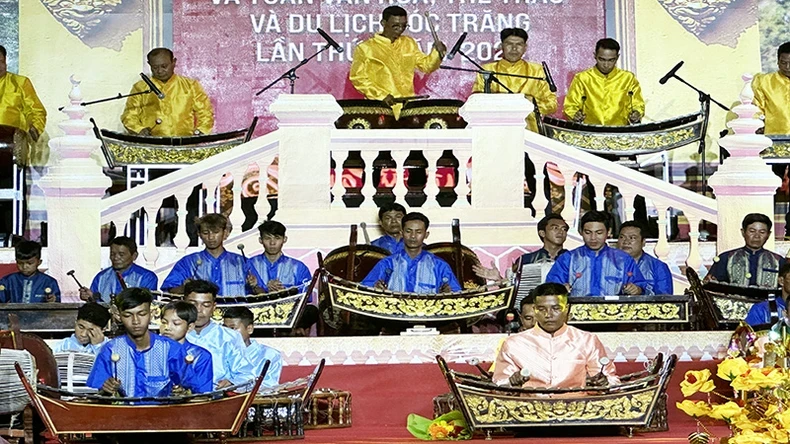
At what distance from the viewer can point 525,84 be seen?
15.7 meters

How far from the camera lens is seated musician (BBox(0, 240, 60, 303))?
12.3 metres

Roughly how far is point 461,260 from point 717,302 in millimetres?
1917

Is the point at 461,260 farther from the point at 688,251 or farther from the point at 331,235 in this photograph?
the point at 688,251

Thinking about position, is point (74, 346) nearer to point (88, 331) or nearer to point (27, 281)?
point (88, 331)

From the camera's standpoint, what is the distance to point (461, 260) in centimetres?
1268

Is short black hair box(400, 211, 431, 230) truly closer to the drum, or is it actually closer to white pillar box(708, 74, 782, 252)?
the drum

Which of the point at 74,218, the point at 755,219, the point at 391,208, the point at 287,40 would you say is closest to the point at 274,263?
the point at 391,208

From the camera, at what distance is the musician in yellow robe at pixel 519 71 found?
15656mm

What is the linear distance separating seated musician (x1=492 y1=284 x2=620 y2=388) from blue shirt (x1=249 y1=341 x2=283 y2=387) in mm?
1291

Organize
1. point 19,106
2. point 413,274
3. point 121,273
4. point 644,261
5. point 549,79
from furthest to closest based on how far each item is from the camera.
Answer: point 19,106
point 549,79
point 644,261
point 121,273
point 413,274

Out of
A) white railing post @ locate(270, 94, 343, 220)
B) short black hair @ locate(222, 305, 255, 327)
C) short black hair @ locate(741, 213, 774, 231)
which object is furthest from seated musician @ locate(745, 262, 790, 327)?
white railing post @ locate(270, 94, 343, 220)

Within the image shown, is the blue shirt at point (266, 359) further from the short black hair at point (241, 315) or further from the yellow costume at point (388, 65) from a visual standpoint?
the yellow costume at point (388, 65)

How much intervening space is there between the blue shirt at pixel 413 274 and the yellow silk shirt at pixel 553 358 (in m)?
2.02

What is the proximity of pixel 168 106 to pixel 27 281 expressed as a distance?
373cm
